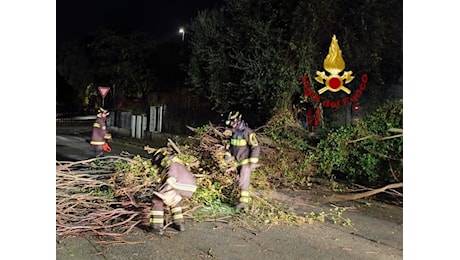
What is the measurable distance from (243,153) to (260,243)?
4.61 ft

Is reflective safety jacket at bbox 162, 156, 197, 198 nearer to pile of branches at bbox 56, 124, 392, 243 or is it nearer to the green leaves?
pile of branches at bbox 56, 124, 392, 243

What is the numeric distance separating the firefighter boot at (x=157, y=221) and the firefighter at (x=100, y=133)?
6.13 ft

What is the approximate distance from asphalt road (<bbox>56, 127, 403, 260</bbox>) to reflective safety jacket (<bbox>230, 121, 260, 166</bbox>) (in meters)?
0.87

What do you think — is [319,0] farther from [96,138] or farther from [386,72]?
[96,138]

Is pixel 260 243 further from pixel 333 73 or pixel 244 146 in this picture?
pixel 333 73

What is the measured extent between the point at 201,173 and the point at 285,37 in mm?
3543

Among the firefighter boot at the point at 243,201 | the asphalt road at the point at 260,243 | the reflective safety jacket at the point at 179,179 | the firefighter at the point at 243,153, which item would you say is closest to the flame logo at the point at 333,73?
the firefighter at the point at 243,153

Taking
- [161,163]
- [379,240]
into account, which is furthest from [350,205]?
[161,163]

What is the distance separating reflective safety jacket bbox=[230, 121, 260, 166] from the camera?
5219 millimetres

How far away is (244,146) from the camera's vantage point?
530cm

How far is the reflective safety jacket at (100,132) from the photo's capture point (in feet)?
20.0

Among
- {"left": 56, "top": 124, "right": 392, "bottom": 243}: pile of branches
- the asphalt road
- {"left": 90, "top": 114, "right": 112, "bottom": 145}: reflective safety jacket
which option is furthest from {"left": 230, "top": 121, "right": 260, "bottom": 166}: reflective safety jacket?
{"left": 90, "top": 114, "right": 112, "bottom": 145}: reflective safety jacket

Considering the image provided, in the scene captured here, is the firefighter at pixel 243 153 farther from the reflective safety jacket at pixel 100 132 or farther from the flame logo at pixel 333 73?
the flame logo at pixel 333 73

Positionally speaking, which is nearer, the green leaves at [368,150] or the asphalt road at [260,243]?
the asphalt road at [260,243]
